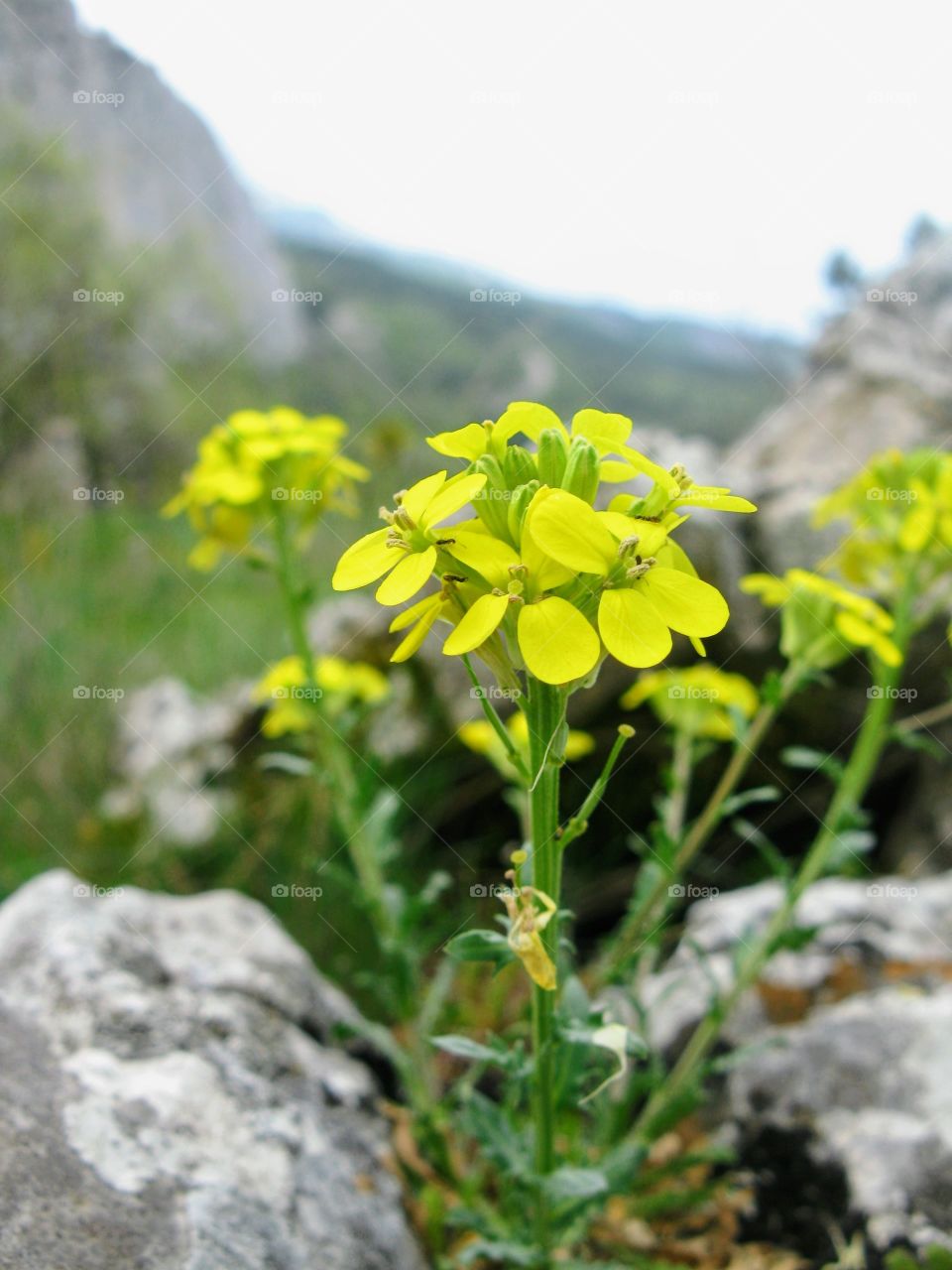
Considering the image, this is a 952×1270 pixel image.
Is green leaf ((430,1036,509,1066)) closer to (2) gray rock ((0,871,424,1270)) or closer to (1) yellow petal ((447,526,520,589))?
(2) gray rock ((0,871,424,1270))

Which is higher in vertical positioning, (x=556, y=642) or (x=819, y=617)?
(x=819, y=617)

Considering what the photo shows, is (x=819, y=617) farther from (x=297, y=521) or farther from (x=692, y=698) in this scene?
(x=297, y=521)

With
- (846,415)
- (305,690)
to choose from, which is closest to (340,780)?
(305,690)

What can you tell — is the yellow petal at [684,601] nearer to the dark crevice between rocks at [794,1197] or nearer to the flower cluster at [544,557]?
the flower cluster at [544,557]

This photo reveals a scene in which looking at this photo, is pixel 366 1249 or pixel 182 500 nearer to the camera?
pixel 366 1249

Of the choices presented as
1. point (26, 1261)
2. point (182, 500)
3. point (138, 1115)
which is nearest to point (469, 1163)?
point (138, 1115)

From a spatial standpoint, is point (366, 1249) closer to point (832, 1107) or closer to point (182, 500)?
point (832, 1107)

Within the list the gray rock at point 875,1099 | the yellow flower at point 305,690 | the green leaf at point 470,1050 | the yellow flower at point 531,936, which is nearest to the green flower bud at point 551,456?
the yellow flower at point 531,936
